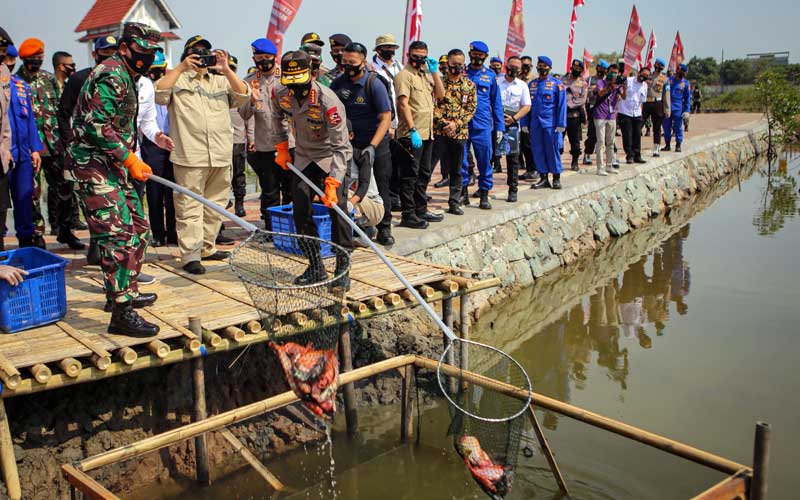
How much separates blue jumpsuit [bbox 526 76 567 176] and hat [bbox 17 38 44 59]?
7.39 m

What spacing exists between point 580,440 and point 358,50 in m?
4.04

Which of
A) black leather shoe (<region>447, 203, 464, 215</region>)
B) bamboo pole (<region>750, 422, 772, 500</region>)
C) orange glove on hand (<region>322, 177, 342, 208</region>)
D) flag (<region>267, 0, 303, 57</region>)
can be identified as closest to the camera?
bamboo pole (<region>750, 422, 772, 500</region>)

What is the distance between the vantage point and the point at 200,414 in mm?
4988

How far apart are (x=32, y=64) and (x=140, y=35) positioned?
130 inches

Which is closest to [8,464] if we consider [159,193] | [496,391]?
[496,391]

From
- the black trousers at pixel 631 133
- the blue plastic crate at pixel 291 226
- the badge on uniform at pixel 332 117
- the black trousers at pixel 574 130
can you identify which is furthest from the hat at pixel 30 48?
the black trousers at pixel 631 133

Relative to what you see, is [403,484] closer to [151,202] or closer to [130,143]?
[130,143]

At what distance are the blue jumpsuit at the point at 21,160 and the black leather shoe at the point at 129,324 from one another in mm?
2357

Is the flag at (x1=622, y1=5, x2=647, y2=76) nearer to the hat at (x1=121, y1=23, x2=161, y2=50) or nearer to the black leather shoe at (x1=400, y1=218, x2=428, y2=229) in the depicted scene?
the black leather shoe at (x1=400, y1=218, x2=428, y2=229)

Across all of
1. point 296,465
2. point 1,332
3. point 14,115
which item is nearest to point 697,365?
point 296,465

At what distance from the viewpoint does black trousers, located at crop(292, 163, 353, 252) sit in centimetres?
577

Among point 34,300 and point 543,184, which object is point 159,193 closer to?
point 34,300

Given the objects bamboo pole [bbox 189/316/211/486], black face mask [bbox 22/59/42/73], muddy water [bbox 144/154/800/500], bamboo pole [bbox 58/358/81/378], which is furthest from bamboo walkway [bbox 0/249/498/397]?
black face mask [bbox 22/59/42/73]

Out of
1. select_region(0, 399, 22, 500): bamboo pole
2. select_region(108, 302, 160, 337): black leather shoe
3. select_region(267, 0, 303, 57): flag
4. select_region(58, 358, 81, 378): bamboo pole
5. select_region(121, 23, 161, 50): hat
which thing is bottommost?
select_region(0, 399, 22, 500): bamboo pole
